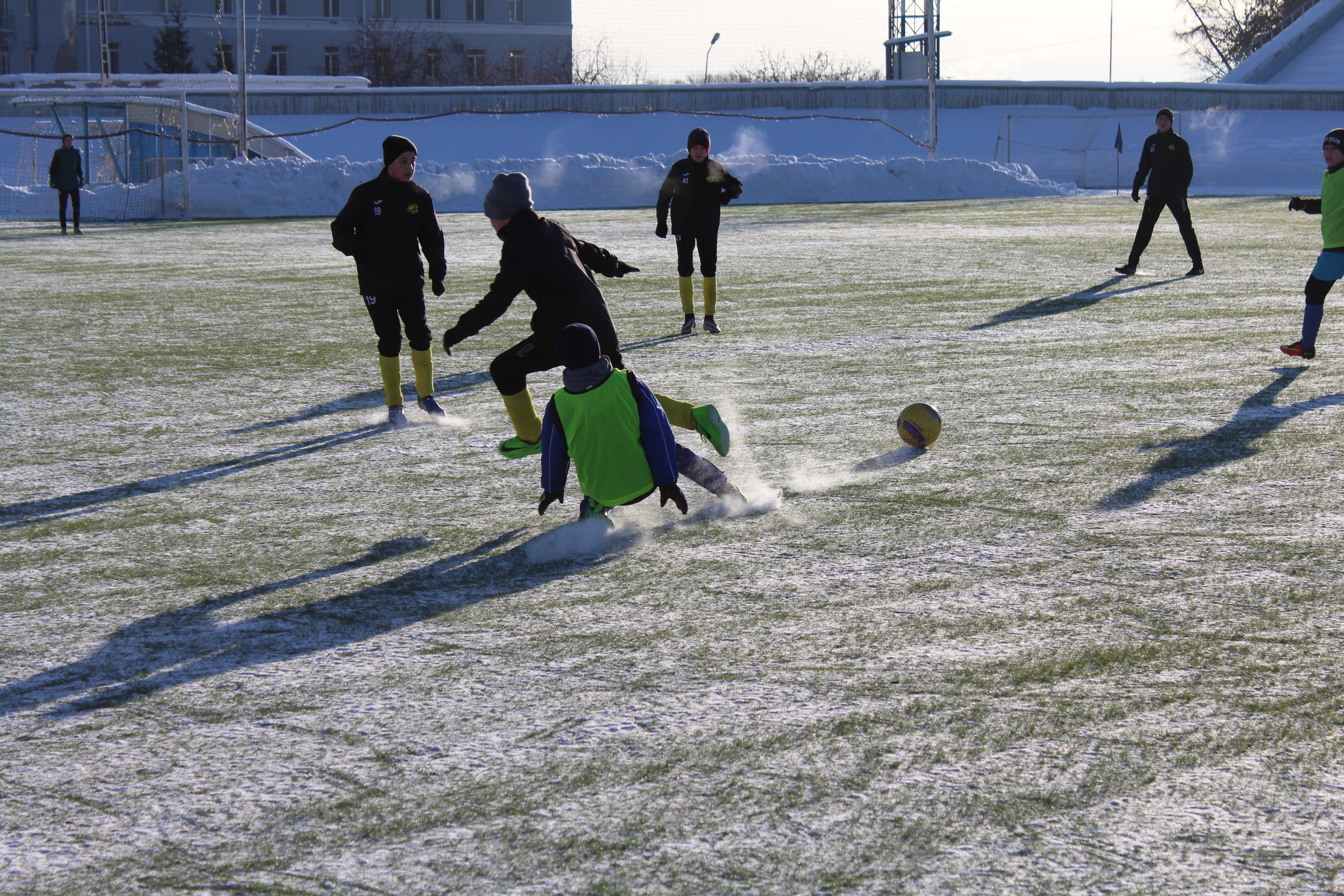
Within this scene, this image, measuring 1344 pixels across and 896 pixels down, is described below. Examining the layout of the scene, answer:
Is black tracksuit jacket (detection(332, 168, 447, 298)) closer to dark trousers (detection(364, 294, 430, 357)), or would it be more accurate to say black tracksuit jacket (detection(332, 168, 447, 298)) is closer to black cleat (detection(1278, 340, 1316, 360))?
dark trousers (detection(364, 294, 430, 357))

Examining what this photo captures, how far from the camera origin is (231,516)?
5.99 meters

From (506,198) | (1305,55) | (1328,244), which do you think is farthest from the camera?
(1305,55)

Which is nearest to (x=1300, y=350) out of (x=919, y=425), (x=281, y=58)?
(x=919, y=425)

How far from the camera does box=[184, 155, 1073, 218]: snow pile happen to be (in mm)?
32812

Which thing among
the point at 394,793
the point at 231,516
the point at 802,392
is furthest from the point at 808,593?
the point at 802,392

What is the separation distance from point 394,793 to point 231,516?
10.4 ft

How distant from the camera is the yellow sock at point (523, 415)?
6.80 metres

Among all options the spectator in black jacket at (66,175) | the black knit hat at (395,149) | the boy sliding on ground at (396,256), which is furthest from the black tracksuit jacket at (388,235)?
the spectator in black jacket at (66,175)

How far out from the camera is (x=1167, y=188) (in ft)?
51.1

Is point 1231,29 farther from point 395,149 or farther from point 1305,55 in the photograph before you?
point 395,149

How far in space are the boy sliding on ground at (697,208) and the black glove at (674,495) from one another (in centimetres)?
620

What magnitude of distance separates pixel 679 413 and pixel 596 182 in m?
30.8

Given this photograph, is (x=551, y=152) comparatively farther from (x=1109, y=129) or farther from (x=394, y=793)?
(x=394, y=793)

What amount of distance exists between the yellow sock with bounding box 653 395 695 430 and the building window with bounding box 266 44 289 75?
73.5 metres
